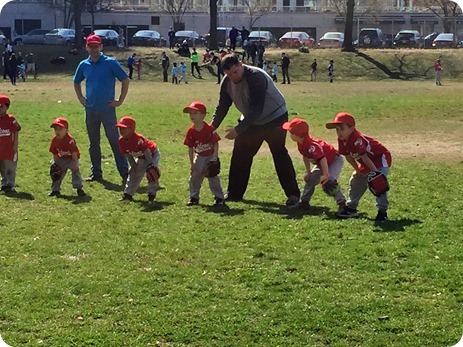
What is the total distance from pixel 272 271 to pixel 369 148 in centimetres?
244

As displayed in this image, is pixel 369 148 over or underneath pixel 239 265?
over

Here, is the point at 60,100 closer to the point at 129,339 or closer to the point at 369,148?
the point at 369,148

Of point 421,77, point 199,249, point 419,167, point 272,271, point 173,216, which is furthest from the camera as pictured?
point 421,77

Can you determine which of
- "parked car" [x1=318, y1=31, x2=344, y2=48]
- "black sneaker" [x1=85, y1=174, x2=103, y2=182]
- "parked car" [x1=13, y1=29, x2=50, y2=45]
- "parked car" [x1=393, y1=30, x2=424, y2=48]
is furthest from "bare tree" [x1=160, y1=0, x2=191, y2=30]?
"black sneaker" [x1=85, y1=174, x2=103, y2=182]

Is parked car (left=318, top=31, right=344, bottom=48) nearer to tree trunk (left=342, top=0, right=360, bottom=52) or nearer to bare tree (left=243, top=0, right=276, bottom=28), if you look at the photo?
tree trunk (left=342, top=0, right=360, bottom=52)

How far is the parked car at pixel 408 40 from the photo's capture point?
5947 centimetres

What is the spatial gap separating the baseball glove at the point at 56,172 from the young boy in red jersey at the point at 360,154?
3.78 m

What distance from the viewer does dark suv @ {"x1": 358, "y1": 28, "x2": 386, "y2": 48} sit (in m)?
59.4

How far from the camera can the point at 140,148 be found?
10023mm

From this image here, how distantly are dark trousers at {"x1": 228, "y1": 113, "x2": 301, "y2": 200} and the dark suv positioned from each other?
5100cm

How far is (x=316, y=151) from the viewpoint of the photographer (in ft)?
29.8

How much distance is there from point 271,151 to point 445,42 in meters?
50.2

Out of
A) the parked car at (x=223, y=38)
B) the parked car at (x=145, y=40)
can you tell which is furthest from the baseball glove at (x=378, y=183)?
the parked car at (x=145, y=40)

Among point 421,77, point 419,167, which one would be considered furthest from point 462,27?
point 419,167
